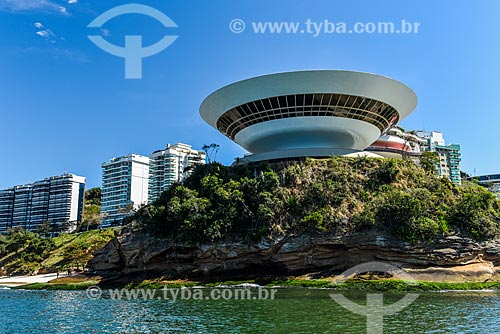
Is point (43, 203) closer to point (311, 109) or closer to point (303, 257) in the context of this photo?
point (311, 109)

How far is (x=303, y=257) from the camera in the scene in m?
30.3

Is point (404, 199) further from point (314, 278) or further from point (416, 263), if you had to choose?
point (314, 278)

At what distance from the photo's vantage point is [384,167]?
3466cm

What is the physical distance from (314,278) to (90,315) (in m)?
16.6

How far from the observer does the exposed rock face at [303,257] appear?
28.1 meters

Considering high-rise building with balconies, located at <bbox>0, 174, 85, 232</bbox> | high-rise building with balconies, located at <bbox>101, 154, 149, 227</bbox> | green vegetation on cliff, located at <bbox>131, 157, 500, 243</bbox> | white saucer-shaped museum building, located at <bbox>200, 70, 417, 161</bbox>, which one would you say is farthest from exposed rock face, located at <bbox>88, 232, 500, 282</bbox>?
high-rise building with balconies, located at <bbox>0, 174, 85, 232</bbox>

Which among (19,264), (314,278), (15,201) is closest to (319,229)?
(314,278)

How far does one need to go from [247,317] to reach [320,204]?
1817 cm

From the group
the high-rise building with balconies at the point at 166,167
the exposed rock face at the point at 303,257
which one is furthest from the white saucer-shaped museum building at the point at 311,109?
the high-rise building with balconies at the point at 166,167

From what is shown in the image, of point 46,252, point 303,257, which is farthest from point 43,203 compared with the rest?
point 303,257

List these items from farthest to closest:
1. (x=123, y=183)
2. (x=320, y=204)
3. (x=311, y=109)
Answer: (x=123, y=183) → (x=311, y=109) → (x=320, y=204)

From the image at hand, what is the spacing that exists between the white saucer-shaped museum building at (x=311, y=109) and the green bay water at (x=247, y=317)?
19963mm

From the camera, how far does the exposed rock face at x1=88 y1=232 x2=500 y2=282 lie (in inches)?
1108

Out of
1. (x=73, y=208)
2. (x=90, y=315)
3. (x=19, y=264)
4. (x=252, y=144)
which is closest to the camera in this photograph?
(x=90, y=315)
